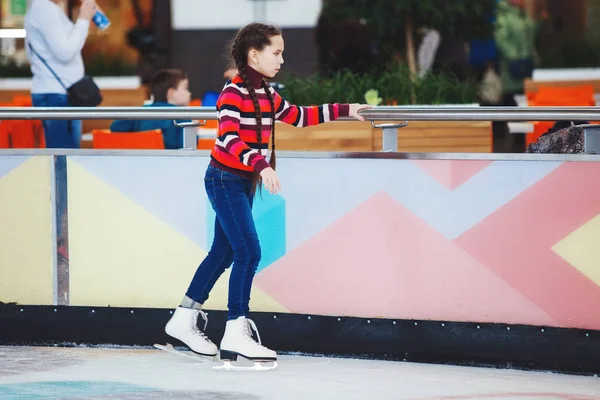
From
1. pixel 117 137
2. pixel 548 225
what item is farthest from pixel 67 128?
pixel 548 225

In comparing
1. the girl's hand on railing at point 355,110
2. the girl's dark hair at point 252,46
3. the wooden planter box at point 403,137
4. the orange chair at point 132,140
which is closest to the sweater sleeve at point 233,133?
the girl's dark hair at point 252,46

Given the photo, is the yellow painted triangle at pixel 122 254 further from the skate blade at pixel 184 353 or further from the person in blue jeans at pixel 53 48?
the person in blue jeans at pixel 53 48

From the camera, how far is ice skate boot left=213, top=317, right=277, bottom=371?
18.8 feet

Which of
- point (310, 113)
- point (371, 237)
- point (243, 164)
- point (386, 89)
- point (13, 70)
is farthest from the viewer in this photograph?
point (13, 70)

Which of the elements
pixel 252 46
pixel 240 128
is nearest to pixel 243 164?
pixel 240 128

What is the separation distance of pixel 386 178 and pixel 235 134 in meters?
0.91

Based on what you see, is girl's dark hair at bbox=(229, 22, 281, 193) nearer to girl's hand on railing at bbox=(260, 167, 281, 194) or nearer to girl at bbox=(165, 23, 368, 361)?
girl at bbox=(165, 23, 368, 361)

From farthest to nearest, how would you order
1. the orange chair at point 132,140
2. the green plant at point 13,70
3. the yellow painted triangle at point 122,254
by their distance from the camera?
the green plant at point 13,70, the orange chair at point 132,140, the yellow painted triangle at point 122,254

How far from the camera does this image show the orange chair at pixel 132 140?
8.21 m

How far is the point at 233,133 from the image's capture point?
552 cm

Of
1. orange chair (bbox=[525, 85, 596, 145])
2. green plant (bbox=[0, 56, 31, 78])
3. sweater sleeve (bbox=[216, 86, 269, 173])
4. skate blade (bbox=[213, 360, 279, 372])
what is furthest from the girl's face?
green plant (bbox=[0, 56, 31, 78])

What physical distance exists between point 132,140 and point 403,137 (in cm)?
206

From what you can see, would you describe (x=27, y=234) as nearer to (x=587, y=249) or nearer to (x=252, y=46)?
(x=252, y=46)

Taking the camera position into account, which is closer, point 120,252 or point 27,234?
point 120,252
